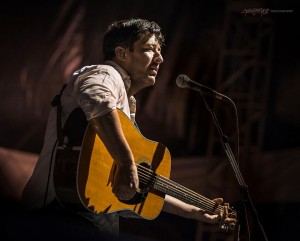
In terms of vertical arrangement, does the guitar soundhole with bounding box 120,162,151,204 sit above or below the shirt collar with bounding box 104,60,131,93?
below

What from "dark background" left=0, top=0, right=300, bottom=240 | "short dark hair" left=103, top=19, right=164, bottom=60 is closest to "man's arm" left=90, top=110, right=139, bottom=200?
"short dark hair" left=103, top=19, right=164, bottom=60

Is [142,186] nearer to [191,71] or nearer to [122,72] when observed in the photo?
[122,72]

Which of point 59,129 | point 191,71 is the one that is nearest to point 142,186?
point 59,129

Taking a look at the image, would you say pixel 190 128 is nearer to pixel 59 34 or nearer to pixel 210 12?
pixel 210 12

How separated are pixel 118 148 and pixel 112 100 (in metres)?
0.20

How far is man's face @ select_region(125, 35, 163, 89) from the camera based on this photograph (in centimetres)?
241

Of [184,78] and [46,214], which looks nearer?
[46,214]

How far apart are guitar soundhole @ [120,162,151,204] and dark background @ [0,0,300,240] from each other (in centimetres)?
108

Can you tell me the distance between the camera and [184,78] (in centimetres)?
226

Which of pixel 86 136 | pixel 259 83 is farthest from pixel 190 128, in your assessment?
pixel 86 136

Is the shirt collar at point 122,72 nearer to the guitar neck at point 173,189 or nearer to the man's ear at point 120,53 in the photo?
the man's ear at point 120,53

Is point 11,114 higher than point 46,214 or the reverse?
higher

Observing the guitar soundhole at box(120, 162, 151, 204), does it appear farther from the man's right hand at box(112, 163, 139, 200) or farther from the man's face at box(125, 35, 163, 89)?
the man's face at box(125, 35, 163, 89)

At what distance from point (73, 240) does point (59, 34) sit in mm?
2064
